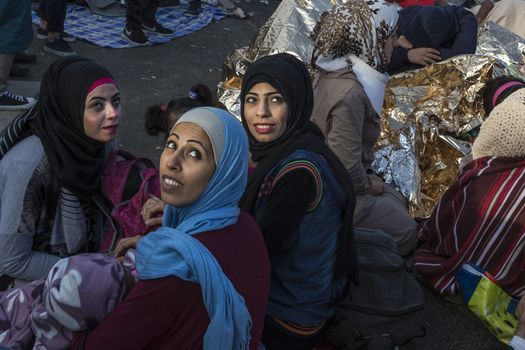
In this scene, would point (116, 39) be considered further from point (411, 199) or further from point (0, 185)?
point (0, 185)

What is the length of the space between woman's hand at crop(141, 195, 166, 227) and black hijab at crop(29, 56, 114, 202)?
9.0 inches

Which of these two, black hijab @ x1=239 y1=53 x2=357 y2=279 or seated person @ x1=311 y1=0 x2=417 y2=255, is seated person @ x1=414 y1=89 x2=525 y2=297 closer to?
seated person @ x1=311 y1=0 x2=417 y2=255

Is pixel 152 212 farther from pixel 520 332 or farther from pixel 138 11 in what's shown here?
pixel 138 11

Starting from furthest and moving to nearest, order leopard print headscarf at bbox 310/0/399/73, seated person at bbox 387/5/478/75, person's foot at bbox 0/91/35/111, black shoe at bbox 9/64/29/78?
black shoe at bbox 9/64/29/78, seated person at bbox 387/5/478/75, person's foot at bbox 0/91/35/111, leopard print headscarf at bbox 310/0/399/73

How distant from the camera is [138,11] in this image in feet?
21.4

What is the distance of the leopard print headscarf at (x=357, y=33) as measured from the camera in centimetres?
319

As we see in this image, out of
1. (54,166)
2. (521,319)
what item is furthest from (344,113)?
(54,166)

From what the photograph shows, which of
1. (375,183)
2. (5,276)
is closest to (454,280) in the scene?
(375,183)

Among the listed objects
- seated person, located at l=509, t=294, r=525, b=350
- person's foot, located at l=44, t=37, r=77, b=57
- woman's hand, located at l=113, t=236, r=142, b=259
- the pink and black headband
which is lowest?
person's foot, located at l=44, t=37, r=77, b=57

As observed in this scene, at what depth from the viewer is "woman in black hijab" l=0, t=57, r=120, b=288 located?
221cm

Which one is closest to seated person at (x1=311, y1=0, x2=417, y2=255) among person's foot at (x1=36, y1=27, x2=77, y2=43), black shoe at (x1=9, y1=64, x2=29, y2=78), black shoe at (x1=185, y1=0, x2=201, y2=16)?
black shoe at (x1=9, y1=64, x2=29, y2=78)

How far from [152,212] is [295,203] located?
1.88 ft

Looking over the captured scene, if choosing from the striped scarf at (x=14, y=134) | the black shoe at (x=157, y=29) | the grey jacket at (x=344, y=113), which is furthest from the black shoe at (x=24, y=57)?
the striped scarf at (x=14, y=134)

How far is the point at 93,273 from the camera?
163cm
